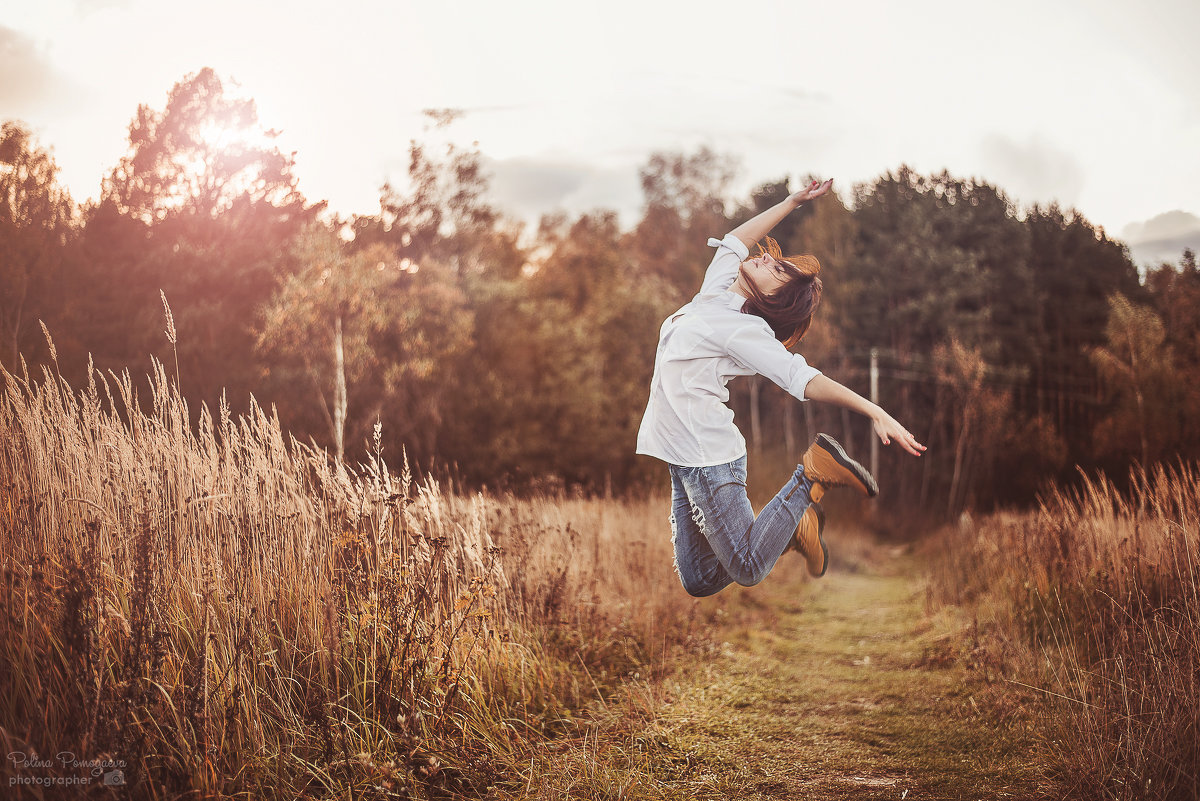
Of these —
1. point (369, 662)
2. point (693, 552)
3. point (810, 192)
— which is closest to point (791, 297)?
point (810, 192)

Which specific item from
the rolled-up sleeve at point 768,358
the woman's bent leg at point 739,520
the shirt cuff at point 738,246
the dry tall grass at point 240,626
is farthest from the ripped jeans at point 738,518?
the dry tall grass at point 240,626

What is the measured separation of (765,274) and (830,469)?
915 mm

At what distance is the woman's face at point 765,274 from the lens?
3.50 meters

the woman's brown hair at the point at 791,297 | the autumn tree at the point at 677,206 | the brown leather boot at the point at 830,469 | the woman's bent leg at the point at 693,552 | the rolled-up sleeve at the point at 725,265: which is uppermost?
the autumn tree at the point at 677,206

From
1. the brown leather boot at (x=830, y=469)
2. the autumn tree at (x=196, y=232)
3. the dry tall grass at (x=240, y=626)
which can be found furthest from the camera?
the autumn tree at (x=196, y=232)

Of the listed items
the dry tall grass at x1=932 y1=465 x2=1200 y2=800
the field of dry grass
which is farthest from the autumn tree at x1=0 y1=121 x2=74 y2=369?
the dry tall grass at x1=932 y1=465 x2=1200 y2=800

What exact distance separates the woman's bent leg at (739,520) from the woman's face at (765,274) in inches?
31.1

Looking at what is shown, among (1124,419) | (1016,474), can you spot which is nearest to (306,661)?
(1124,419)

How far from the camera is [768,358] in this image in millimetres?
3186

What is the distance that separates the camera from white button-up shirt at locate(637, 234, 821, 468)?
3340 millimetres

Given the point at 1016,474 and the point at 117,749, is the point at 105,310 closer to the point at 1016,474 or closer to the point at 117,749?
the point at 117,749

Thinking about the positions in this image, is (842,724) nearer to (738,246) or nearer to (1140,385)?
(738,246)

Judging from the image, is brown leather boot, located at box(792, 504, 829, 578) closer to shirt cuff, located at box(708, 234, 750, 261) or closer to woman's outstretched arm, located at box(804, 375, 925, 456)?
woman's outstretched arm, located at box(804, 375, 925, 456)

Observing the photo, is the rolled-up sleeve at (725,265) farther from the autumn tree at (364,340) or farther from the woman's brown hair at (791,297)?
the autumn tree at (364,340)
